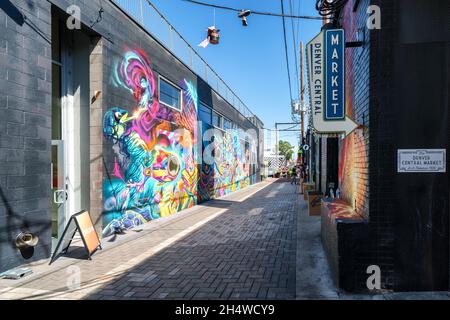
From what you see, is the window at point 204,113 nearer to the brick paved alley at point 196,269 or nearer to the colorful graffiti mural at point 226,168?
the colorful graffiti mural at point 226,168

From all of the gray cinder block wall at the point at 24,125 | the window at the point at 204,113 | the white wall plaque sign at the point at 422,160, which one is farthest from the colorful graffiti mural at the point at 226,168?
the white wall plaque sign at the point at 422,160

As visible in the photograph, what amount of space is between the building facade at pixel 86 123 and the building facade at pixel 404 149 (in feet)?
16.1

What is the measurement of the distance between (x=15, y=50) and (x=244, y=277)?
496 centimetres

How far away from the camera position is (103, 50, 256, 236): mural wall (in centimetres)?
812

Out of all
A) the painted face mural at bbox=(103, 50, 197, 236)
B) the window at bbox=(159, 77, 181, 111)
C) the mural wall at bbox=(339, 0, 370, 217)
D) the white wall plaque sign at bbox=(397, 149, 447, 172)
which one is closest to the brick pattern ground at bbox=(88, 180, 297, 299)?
the mural wall at bbox=(339, 0, 370, 217)

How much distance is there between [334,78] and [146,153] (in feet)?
19.9

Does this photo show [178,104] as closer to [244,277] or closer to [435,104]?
[244,277]

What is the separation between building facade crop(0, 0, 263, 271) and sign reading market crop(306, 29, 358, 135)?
4556 millimetres

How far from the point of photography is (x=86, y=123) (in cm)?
769

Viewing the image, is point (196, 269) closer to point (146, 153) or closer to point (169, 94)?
point (146, 153)

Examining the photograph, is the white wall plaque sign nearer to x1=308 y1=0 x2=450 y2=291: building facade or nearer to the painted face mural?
x1=308 y1=0 x2=450 y2=291: building facade
